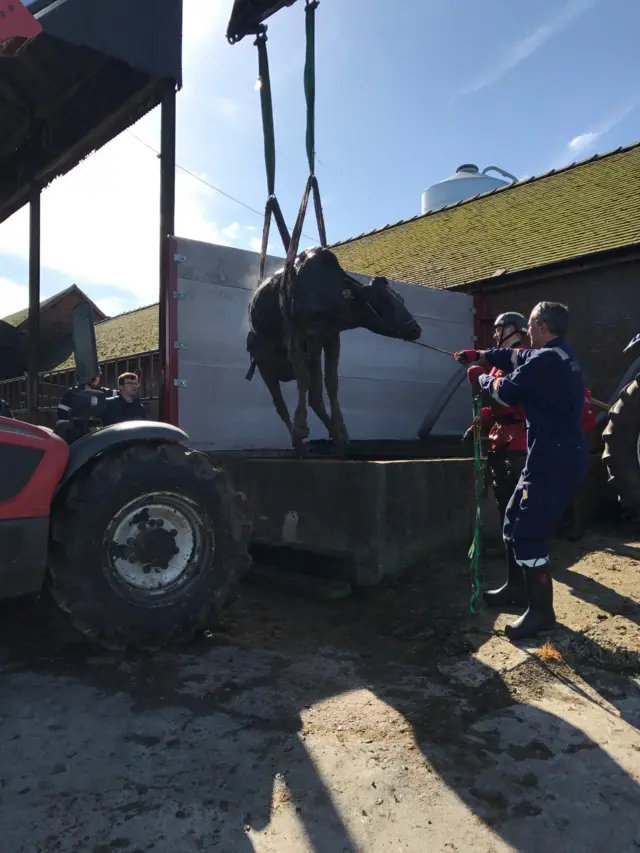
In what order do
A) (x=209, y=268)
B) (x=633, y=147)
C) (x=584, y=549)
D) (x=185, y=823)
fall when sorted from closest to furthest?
(x=185, y=823) → (x=584, y=549) → (x=209, y=268) → (x=633, y=147)

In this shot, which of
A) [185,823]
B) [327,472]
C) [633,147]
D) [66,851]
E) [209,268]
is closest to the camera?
[66,851]

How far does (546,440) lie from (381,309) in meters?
2.35

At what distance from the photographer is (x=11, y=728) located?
2.46 metres

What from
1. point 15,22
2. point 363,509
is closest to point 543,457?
point 363,509

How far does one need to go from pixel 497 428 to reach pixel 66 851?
12.2 ft

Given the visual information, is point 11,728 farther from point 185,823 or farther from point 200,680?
point 185,823

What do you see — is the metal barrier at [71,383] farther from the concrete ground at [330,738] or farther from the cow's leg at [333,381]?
the concrete ground at [330,738]

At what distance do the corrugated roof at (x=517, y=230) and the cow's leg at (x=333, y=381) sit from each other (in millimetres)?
4885

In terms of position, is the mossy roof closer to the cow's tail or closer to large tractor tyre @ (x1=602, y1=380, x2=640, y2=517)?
large tractor tyre @ (x1=602, y1=380, x2=640, y2=517)

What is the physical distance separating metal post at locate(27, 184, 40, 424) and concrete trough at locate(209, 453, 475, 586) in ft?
21.0

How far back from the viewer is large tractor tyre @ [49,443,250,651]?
2.95 m

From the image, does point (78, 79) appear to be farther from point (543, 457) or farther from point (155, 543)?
point (543, 457)

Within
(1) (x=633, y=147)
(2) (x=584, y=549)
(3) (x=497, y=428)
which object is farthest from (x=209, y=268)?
(1) (x=633, y=147)

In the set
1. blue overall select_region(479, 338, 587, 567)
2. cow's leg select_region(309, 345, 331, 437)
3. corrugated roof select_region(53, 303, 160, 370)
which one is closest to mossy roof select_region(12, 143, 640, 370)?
corrugated roof select_region(53, 303, 160, 370)
